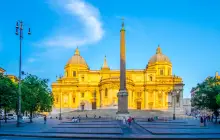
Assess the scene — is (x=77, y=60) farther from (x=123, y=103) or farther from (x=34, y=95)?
(x=123, y=103)

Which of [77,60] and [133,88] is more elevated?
[77,60]

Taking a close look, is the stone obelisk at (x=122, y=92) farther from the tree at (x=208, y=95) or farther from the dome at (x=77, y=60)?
the dome at (x=77, y=60)

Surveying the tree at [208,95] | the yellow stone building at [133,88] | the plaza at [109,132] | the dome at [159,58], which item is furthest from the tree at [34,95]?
the dome at [159,58]

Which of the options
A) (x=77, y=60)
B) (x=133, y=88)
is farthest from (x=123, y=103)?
(x=77, y=60)

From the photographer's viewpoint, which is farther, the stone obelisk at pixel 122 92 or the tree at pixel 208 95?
the tree at pixel 208 95

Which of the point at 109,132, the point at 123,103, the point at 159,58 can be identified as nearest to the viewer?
the point at 109,132

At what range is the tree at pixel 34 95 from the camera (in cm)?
5038

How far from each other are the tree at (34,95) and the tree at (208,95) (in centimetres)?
2730

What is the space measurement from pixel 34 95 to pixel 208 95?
30.3m

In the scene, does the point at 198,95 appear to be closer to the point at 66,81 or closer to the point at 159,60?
the point at 159,60

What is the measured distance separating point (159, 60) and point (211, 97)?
4693 centimetres

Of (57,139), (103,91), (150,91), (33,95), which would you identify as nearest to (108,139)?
(57,139)

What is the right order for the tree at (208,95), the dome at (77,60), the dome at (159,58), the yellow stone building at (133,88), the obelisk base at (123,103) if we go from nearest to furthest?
1. the obelisk base at (123,103)
2. the tree at (208,95)
3. the yellow stone building at (133,88)
4. the dome at (159,58)
5. the dome at (77,60)

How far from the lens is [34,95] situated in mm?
51812
